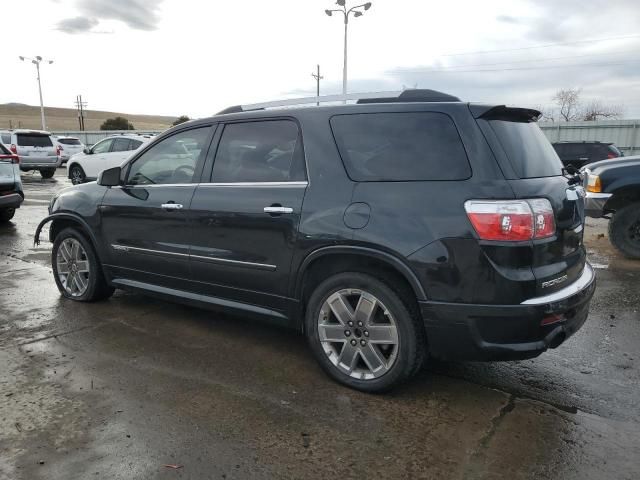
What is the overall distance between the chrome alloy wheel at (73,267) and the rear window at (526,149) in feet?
12.7

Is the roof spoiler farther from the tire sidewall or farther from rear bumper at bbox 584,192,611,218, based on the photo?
rear bumper at bbox 584,192,611,218

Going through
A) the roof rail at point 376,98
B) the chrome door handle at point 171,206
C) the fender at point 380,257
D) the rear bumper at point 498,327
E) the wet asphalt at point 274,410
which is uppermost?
the roof rail at point 376,98

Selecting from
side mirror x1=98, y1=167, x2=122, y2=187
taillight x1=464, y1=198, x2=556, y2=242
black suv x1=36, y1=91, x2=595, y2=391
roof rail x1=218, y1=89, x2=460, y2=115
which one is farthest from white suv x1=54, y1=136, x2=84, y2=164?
taillight x1=464, y1=198, x2=556, y2=242

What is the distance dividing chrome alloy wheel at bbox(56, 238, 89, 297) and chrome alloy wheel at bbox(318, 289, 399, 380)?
2787mm

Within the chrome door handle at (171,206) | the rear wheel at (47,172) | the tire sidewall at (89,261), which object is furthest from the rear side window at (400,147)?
the rear wheel at (47,172)

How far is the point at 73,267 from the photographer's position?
5.11 m

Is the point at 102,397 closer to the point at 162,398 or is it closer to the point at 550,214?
the point at 162,398

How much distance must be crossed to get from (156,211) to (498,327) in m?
2.79

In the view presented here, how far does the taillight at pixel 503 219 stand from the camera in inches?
110

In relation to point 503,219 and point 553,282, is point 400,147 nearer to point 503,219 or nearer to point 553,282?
point 503,219

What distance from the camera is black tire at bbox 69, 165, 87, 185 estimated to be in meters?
17.6

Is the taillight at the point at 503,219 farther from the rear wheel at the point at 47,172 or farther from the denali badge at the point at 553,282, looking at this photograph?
the rear wheel at the point at 47,172

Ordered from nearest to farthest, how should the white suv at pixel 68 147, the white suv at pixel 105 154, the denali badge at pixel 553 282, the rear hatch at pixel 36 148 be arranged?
the denali badge at pixel 553 282, the white suv at pixel 105 154, the rear hatch at pixel 36 148, the white suv at pixel 68 147

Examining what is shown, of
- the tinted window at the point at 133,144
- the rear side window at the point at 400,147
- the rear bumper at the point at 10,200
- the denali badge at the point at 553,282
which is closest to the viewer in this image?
the denali badge at the point at 553,282
